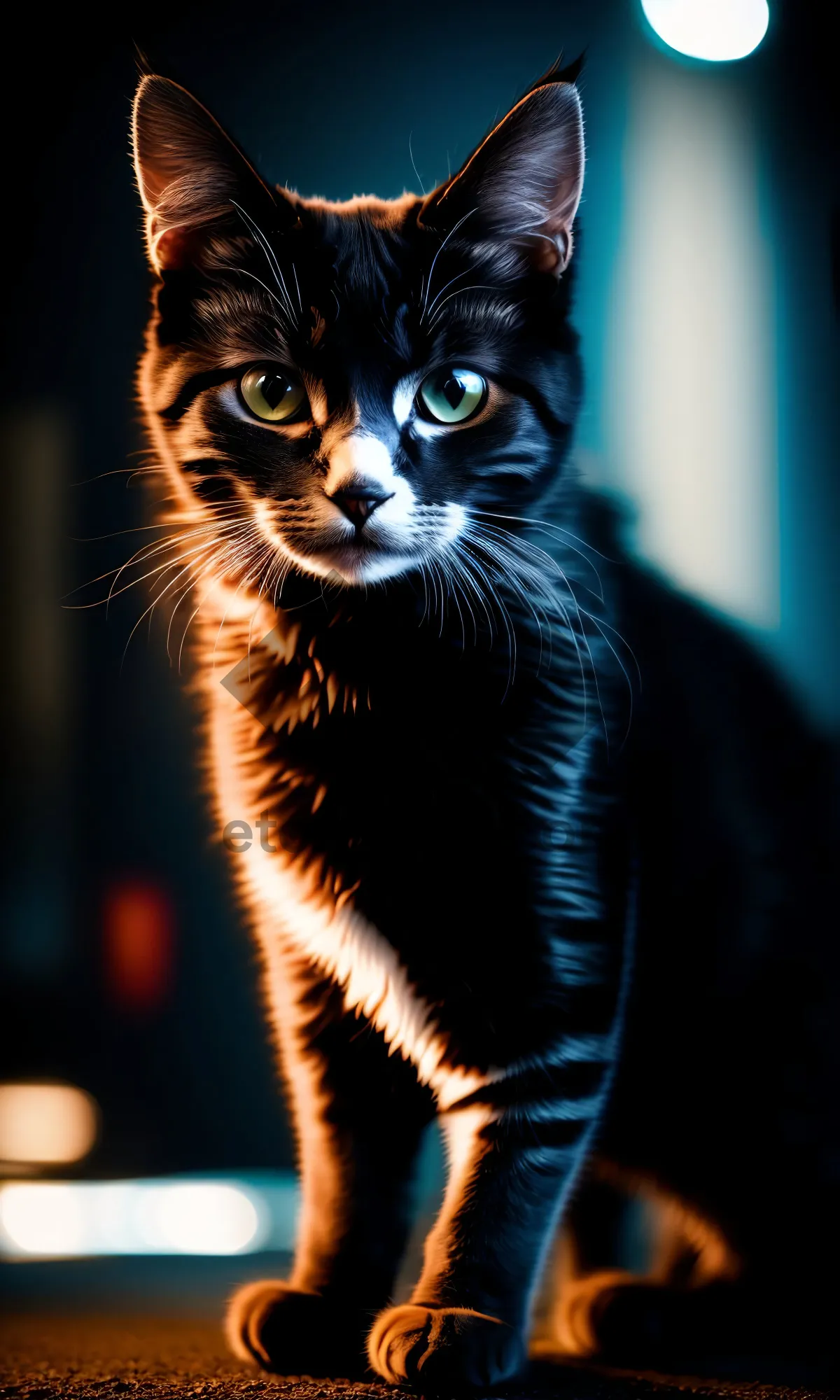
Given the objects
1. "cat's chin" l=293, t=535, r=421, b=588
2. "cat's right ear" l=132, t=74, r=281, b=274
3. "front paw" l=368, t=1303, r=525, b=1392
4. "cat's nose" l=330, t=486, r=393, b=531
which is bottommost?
"front paw" l=368, t=1303, r=525, b=1392

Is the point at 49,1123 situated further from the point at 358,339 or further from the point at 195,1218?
the point at 358,339

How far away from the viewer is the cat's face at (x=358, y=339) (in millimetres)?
882

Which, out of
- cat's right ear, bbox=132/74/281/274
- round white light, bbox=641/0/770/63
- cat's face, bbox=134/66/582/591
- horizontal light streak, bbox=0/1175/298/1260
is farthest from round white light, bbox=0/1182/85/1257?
round white light, bbox=641/0/770/63

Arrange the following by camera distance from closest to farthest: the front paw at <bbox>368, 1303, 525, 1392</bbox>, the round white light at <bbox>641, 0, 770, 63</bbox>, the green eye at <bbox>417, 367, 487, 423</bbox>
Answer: the front paw at <bbox>368, 1303, 525, 1392</bbox>
the green eye at <bbox>417, 367, 487, 423</bbox>
the round white light at <bbox>641, 0, 770, 63</bbox>

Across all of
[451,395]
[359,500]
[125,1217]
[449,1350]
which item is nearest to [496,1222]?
[449,1350]

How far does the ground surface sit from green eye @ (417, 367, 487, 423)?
31.6 inches

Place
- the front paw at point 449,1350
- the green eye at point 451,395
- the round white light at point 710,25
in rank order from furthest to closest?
1. the round white light at point 710,25
2. the green eye at point 451,395
3. the front paw at point 449,1350

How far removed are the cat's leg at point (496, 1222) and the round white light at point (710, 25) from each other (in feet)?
3.27

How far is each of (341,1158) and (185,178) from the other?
0.90m

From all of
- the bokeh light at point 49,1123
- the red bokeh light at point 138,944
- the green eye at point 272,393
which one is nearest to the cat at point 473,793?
the green eye at point 272,393

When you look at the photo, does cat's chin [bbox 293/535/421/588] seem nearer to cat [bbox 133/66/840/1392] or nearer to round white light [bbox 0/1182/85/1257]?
cat [bbox 133/66/840/1392]

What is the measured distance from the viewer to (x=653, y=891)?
3.27ft

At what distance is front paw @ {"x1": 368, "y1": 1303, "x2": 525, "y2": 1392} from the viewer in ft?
2.61

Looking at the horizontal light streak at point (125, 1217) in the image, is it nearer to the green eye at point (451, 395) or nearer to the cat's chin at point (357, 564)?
the cat's chin at point (357, 564)
